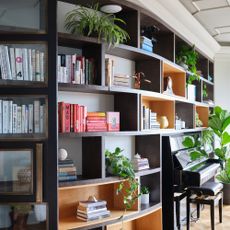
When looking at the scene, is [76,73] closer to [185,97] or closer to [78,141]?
[78,141]

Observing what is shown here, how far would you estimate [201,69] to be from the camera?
561 centimetres

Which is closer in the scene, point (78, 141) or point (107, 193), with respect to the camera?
point (78, 141)

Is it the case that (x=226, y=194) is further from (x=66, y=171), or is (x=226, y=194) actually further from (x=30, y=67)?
(x=30, y=67)

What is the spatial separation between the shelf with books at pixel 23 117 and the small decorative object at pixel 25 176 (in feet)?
0.74

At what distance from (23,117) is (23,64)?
360 mm

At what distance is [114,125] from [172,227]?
1464 mm

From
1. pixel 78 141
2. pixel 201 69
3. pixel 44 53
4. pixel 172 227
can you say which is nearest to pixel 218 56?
pixel 201 69

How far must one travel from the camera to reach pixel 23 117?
7.54 ft

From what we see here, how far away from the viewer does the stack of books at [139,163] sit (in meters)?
3.25

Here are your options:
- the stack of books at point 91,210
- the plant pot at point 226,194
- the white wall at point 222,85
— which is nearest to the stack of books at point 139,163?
the stack of books at point 91,210

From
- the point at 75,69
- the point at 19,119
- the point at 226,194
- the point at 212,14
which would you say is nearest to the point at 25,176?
the point at 19,119

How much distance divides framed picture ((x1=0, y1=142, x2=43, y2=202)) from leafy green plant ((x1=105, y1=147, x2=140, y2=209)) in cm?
87

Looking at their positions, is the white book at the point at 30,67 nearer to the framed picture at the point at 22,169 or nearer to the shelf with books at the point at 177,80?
the framed picture at the point at 22,169

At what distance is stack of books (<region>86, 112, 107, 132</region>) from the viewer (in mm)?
2770
